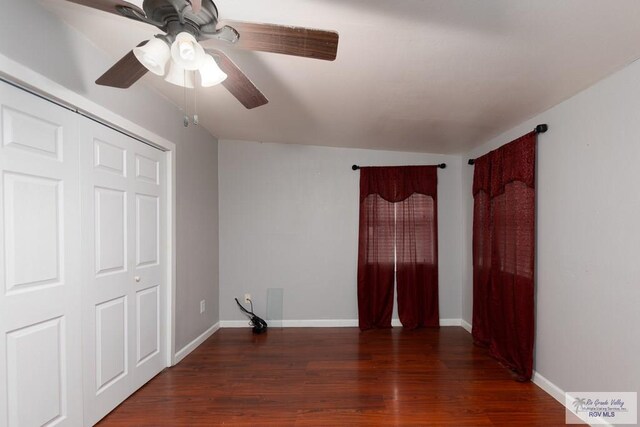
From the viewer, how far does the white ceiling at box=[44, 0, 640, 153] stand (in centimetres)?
124

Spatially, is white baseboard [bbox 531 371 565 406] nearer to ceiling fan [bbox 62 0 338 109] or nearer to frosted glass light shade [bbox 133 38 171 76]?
ceiling fan [bbox 62 0 338 109]

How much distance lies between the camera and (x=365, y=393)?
2139 millimetres

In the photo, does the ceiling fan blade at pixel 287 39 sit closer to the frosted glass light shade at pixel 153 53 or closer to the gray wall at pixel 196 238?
the frosted glass light shade at pixel 153 53

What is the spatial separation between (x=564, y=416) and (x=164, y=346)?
302 cm

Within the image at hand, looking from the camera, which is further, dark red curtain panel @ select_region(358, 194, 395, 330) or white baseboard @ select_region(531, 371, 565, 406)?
dark red curtain panel @ select_region(358, 194, 395, 330)

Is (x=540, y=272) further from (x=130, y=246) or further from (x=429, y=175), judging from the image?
(x=130, y=246)

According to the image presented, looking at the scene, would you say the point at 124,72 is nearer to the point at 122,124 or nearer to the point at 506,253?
the point at 122,124

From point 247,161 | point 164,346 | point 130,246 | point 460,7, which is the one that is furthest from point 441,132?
point 164,346

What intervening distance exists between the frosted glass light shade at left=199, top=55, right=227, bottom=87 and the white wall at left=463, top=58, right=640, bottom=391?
218 cm

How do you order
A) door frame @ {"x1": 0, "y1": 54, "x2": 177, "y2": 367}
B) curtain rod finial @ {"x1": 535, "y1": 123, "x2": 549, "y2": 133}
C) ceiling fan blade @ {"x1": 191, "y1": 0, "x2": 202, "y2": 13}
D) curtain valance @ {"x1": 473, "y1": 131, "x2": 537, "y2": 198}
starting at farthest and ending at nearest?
1. curtain valance @ {"x1": 473, "y1": 131, "x2": 537, "y2": 198}
2. curtain rod finial @ {"x1": 535, "y1": 123, "x2": 549, "y2": 133}
3. door frame @ {"x1": 0, "y1": 54, "x2": 177, "y2": 367}
4. ceiling fan blade @ {"x1": 191, "y1": 0, "x2": 202, "y2": 13}

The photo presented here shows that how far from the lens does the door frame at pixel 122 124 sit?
131 centimetres

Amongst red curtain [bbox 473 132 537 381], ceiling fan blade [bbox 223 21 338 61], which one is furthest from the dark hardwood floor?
ceiling fan blade [bbox 223 21 338 61]

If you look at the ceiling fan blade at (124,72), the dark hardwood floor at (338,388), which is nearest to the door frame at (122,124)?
the ceiling fan blade at (124,72)

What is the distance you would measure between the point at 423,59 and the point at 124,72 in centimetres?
152
